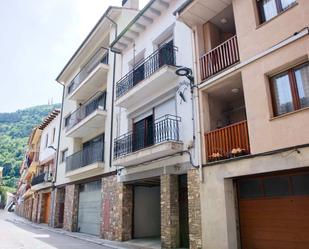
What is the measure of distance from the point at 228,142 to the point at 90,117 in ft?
33.3

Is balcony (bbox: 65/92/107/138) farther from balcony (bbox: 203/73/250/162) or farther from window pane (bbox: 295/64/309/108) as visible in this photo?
window pane (bbox: 295/64/309/108)

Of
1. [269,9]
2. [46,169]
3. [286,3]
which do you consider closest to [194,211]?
[269,9]

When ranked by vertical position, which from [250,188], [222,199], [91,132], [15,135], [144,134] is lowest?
[222,199]

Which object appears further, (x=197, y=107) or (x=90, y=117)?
(x=90, y=117)

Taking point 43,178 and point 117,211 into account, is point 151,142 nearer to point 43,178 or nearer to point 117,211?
point 117,211

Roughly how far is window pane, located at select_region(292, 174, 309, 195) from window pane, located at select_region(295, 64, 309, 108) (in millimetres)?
1814

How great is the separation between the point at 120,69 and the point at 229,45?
7.86 m

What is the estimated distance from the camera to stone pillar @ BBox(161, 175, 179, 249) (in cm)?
1055

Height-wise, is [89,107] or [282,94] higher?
[89,107]

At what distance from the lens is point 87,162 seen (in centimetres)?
1816

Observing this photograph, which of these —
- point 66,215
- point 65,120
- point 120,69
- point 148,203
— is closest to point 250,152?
point 148,203

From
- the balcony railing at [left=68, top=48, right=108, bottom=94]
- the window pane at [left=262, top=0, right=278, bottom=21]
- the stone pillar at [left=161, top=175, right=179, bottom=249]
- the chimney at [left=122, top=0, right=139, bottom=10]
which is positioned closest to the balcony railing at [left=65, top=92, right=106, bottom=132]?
the balcony railing at [left=68, top=48, right=108, bottom=94]

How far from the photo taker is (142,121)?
1407 cm

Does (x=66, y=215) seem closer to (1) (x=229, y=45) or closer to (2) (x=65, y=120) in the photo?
(2) (x=65, y=120)
